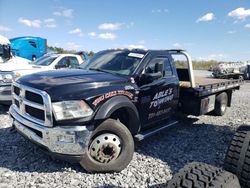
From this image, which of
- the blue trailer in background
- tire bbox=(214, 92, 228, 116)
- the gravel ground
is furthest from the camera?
the blue trailer in background

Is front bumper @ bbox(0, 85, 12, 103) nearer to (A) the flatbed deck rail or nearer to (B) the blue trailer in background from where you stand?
(A) the flatbed deck rail

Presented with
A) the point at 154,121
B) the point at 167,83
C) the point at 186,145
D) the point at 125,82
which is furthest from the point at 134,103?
the point at 186,145

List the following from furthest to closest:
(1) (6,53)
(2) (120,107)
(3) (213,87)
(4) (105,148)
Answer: (1) (6,53)
(3) (213,87)
(2) (120,107)
(4) (105,148)

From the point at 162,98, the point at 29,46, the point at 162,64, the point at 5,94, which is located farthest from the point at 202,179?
the point at 29,46

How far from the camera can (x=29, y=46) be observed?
17109mm

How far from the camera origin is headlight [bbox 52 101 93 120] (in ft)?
11.2

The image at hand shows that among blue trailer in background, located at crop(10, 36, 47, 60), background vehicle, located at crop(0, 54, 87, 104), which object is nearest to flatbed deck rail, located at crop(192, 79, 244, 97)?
background vehicle, located at crop(0, 54, 87, 104)

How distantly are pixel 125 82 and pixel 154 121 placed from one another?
3.87ft

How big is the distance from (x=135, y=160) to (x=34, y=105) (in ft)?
6.26

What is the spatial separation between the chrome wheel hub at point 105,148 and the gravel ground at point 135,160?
0.26 m

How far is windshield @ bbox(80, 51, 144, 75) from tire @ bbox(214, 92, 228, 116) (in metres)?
3.65

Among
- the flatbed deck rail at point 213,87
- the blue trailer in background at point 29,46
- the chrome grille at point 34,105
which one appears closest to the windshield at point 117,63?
the chrome grille at point 34,105

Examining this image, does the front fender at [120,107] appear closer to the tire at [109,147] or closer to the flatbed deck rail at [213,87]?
the tire at [109,147]

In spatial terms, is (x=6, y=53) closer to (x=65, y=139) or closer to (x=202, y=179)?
(x=65, y=139)
